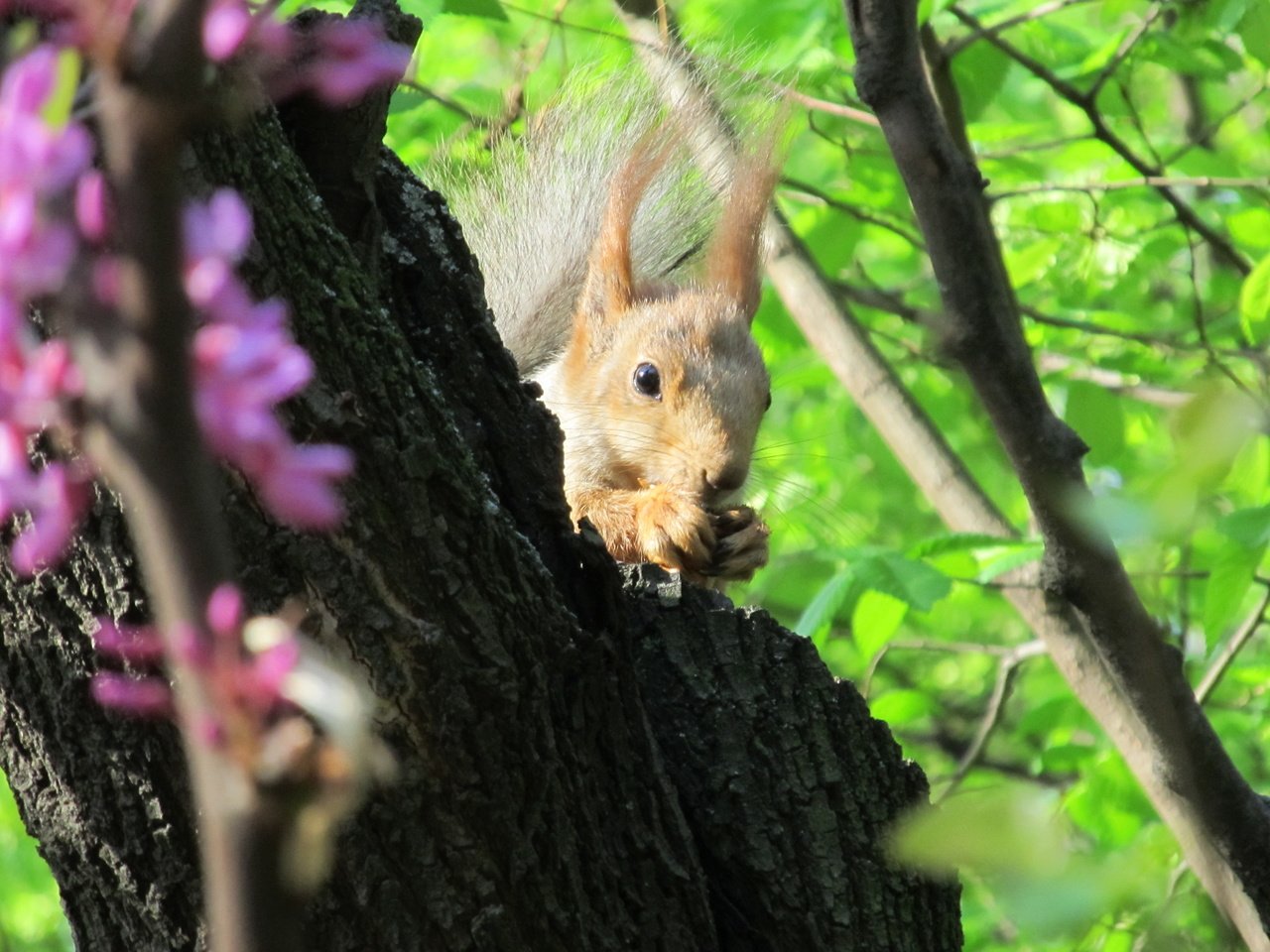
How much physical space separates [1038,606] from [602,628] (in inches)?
53.5

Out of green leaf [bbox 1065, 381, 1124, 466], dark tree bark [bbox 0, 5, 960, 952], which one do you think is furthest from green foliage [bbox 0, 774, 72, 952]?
dark tree bark [bbox 0, 5, 960, 952]

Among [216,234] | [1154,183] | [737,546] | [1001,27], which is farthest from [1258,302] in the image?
[216,234]

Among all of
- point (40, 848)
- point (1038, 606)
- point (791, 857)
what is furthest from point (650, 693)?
point (1038, 606)

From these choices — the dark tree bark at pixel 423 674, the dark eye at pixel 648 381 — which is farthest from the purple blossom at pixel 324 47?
the dark eye at pixel 648 381

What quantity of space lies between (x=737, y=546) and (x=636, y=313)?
27.9 inches

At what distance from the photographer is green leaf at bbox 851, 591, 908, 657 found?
8.95ft

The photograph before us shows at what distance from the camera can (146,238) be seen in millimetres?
392

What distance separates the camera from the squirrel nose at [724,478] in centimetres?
267

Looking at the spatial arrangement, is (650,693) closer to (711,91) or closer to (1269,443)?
(711,91)

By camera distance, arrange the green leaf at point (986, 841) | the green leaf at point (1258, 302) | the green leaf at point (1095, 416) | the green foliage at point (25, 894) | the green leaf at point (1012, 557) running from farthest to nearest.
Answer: the green foliage at point (25, 894) → the green leaf at point (1095, 416) → the green leaf at point (1258, 302) → the green leaf at point (1012, 557) → the green leaf at point (986, 841)

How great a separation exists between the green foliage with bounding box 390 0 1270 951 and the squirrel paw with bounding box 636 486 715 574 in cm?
19

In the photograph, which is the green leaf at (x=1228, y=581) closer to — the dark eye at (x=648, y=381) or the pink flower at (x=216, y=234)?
the dark eye at (x=648, y=381)

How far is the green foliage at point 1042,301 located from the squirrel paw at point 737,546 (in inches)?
4.6

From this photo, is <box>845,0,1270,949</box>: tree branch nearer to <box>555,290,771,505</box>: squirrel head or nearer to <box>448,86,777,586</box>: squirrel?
<box>448,86,777,586</box>: squirrel
